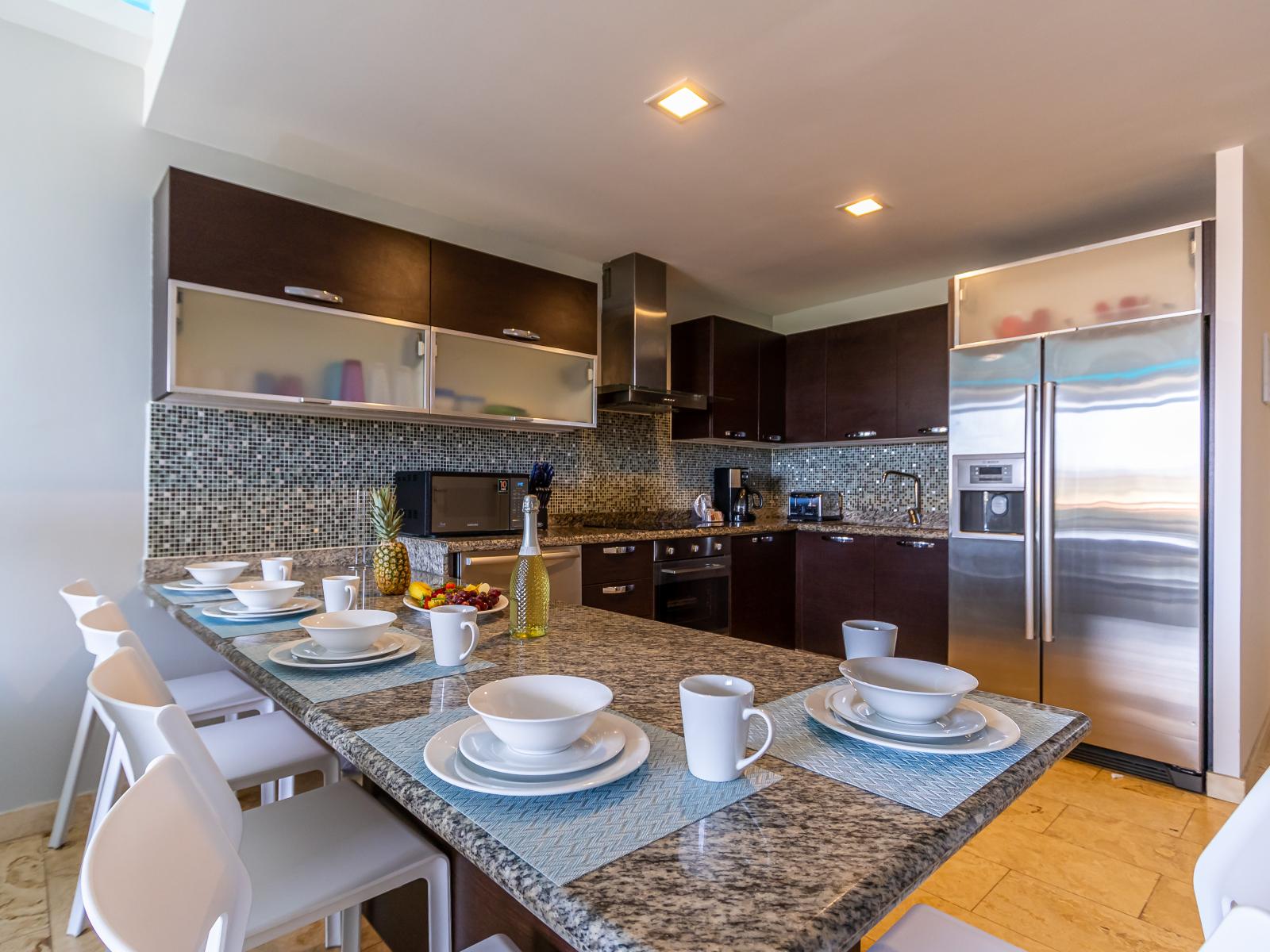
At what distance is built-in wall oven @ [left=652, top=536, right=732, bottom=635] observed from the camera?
364 centimetres

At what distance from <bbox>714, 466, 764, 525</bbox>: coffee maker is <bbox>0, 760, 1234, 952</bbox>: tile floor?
94.8 inches

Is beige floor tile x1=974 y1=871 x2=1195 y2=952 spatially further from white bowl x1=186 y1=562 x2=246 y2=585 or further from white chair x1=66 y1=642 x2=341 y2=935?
white bowl x1=186 y1=562 x2=246 y2=585

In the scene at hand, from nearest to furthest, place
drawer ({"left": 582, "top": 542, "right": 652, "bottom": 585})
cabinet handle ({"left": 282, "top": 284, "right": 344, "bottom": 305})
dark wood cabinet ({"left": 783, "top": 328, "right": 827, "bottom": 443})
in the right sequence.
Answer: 1. cabinet handle ({"left": 282, "top": 284, "right": 344, "bottom": 305})
2. drawer ({"left": 582, "top": 542, "right": 652, "bottom": 585})
3. dark wood cabinet ({"left": 783, "top": 328, "right": 827, "bottom": 443})

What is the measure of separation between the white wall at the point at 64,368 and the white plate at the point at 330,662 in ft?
5.41

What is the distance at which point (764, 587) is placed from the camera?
420 cm

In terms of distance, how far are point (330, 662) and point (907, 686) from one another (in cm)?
94

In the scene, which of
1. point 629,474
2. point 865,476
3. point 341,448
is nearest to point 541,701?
point 341,448

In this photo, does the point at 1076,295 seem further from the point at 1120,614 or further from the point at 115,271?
the point at 115,271

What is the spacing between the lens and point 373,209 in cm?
312

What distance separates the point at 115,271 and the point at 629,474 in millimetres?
2707

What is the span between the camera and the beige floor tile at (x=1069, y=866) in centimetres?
191

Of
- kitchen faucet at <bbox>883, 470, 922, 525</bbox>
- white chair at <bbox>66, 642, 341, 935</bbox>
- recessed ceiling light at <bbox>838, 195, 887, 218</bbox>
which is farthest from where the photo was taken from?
kitchen faucet at <bbox>883, 470, 922, 525</bbox>

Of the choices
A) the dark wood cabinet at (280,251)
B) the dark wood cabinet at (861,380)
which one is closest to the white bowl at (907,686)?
the dark wood cabinet at (280,251)

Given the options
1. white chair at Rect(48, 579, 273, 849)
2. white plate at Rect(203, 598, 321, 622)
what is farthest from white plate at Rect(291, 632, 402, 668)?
white chair at Rect(48, 579, 273, 849)
